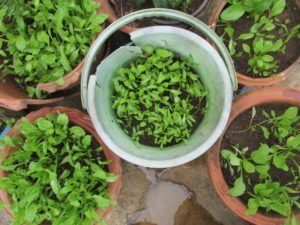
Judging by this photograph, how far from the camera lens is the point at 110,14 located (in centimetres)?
138

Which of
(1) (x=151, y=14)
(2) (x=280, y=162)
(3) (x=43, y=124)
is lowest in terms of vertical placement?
(2) (x=280, y=162)

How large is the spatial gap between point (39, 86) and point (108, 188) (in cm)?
42

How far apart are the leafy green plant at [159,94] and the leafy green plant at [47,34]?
0.60 ft

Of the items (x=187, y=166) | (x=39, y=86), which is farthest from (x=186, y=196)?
(x=39, y=86)

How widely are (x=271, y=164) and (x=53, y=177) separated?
759 millimetres

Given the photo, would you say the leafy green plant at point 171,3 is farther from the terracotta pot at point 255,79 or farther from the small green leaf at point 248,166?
the small green leaf at point 248,166

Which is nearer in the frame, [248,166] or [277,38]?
[248,166]

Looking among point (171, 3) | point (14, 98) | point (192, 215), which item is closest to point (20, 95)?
point (14, 98)

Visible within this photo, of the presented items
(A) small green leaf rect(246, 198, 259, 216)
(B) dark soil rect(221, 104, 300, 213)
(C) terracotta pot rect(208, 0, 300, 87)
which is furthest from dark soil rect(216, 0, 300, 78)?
(A) small green leaf rect(246, 198, 259, 216)

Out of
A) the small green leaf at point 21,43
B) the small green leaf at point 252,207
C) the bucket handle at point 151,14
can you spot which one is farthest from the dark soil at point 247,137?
the small green leaf at point 21,43

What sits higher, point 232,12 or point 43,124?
point 232,12

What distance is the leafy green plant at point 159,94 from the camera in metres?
1.21

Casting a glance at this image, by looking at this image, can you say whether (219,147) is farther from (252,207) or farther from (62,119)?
(62,119)

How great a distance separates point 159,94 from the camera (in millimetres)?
1249
